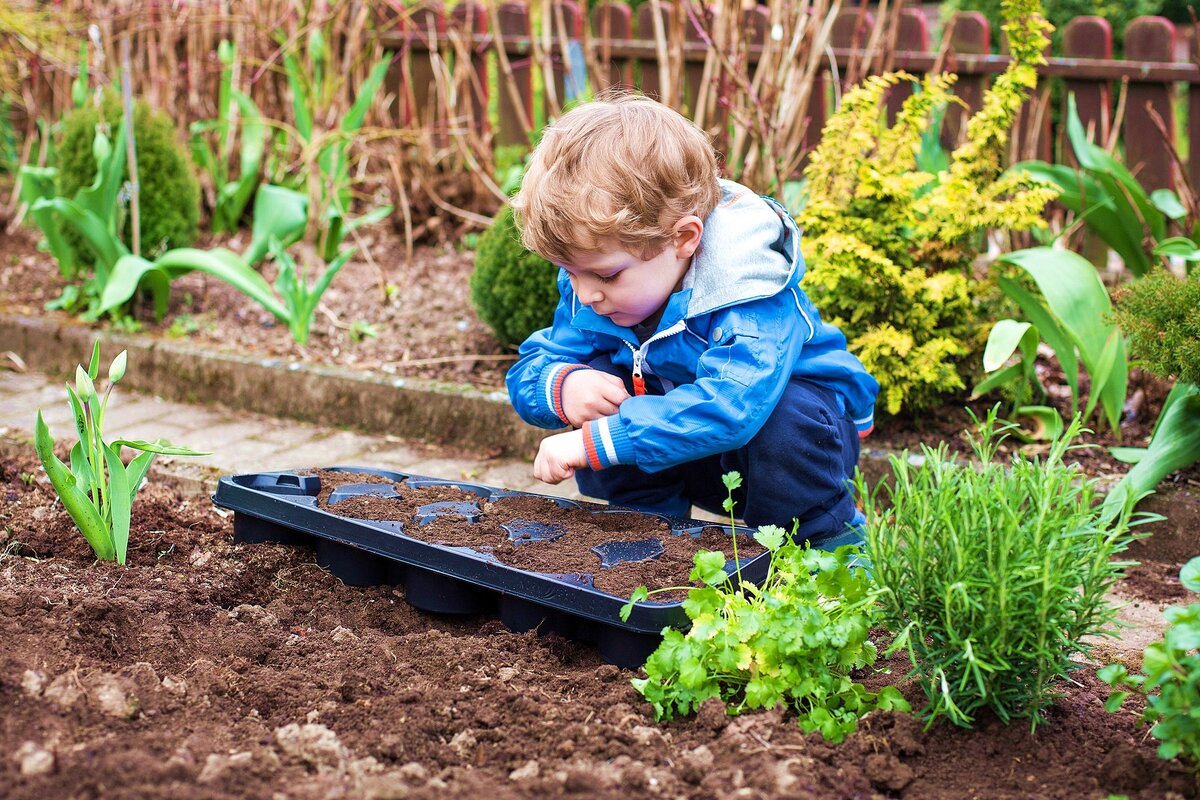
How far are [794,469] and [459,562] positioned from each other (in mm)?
776

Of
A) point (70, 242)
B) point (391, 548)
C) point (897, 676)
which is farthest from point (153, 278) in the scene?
point (897, 676)

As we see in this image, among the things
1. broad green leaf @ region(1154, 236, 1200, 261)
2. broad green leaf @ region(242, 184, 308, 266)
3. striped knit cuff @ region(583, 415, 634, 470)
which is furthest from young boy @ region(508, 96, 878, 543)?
broad green leaf @ region(242, 184, 308, 266)

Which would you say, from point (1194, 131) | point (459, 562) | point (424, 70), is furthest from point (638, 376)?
point (424, 70)

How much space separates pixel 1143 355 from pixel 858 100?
42.6 inches

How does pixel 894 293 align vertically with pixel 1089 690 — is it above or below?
above

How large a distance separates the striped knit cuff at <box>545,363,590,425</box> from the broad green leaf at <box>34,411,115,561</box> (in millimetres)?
945

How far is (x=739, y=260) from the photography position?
229cm

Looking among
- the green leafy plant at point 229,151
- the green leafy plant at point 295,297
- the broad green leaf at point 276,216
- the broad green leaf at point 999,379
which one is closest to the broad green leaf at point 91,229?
the broad green leaf at point 276,216

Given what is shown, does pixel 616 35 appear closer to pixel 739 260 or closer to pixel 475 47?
pixel 475 47

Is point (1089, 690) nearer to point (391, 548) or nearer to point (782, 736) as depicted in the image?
point (782, 736)

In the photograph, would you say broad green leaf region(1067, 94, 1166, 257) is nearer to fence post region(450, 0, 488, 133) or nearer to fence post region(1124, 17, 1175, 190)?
fence post region(1124, 17, 1175, 190)

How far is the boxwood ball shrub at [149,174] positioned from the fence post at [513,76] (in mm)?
1867

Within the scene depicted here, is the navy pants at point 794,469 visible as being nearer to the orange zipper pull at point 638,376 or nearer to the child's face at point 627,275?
the orange zipper pull at point 638,376

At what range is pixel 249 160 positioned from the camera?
5.32m
